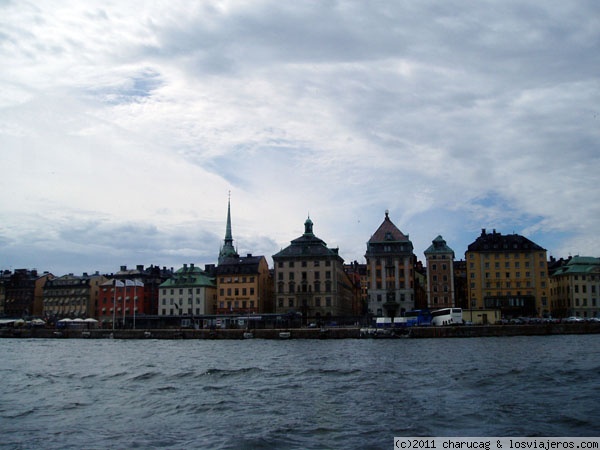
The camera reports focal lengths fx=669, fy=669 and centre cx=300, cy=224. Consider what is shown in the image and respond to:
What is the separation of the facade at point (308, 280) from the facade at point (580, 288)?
150 ft

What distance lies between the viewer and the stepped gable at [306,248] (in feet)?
456

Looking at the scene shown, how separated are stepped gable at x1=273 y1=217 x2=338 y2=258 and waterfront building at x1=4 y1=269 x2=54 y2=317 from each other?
7342 cm

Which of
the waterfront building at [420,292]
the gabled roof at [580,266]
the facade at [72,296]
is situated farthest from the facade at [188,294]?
the gabled roof at [580,266]

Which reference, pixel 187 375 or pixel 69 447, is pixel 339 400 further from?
pixel 187 375

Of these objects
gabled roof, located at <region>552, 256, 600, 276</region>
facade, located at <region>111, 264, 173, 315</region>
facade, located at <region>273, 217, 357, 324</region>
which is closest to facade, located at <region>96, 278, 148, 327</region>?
facade, located at <region>111, 264, 173, 315</region>

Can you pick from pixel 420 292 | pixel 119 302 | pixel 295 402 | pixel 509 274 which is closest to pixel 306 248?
pixel 420 292

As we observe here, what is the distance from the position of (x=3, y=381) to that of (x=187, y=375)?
12.2 meters

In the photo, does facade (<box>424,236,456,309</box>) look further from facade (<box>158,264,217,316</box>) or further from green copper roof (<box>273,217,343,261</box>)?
facade (<box>158,264,217,316</box>)

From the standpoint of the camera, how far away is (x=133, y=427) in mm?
27422

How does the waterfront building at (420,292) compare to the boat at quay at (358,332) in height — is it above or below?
above

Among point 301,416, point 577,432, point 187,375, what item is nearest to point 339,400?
point 301,416

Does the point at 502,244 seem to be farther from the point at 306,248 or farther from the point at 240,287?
the point at 240,287

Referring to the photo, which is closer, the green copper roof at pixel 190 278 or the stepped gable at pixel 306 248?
the stepped gable at pixel 306 248

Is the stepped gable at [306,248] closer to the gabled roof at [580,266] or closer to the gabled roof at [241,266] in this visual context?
the gabled roof at [241,266]
